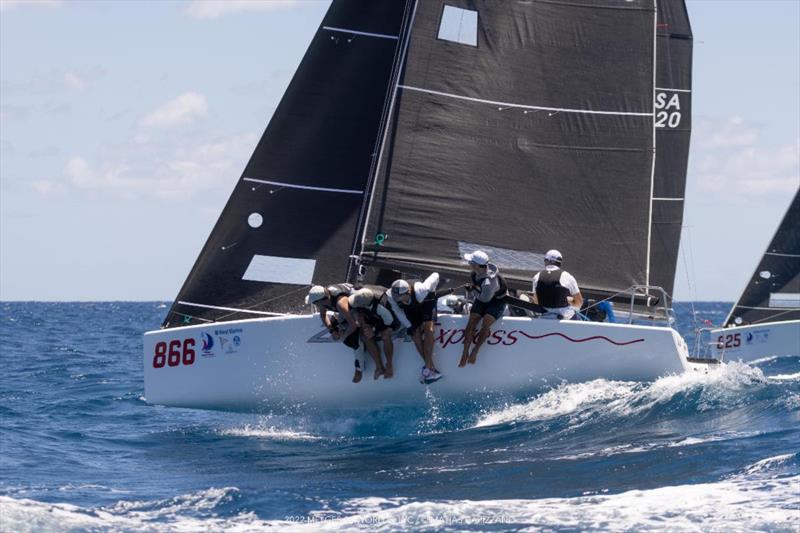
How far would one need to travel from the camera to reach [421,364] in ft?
43.7

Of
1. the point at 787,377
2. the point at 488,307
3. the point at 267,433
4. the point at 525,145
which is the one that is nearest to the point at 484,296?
the point at 488,307

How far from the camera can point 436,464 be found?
11.8 m

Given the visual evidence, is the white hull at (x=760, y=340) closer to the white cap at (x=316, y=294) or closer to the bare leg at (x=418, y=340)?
the bare leg at (x=418, y=340)

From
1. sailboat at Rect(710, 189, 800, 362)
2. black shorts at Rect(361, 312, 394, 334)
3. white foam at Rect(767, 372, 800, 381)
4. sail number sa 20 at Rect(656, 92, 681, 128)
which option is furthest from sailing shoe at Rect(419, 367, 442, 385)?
sailboat at Rect(710, 189, 800, 362)

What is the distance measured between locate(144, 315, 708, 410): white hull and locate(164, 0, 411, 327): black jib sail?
0.55m

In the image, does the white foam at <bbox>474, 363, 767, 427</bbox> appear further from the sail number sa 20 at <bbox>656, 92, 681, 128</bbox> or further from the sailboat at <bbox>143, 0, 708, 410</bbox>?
the sail number sa 20 at <bbox>656, 92, 681, 128</bbox>

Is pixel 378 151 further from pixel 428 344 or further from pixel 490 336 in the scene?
pixel 490 336

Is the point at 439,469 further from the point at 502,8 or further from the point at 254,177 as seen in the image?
the point at 502,8

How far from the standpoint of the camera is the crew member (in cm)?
1347

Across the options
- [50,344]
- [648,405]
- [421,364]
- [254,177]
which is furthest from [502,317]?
[50,344]

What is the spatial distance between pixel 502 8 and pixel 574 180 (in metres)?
1.99

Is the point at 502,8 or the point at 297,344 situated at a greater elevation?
the point at 502,8

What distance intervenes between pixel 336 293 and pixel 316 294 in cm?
27

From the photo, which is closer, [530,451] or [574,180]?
[530,451]
